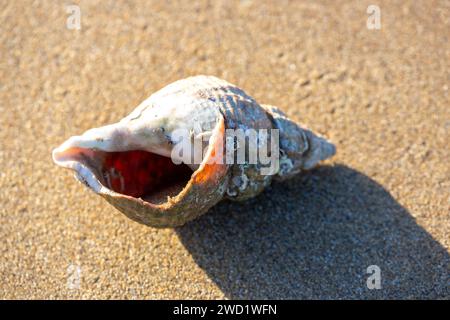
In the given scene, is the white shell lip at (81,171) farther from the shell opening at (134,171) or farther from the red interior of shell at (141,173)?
the red interior of shell at (141,173)

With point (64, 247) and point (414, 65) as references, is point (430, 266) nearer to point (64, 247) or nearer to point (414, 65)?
point (414, 65)

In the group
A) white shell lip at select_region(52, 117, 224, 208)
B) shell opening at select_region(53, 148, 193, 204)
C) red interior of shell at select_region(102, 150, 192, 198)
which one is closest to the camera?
white shell lip at select_region(52, 117, 224, 208)

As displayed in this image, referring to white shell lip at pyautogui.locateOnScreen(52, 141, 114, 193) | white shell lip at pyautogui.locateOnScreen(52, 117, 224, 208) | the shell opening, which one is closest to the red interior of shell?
the shell opening

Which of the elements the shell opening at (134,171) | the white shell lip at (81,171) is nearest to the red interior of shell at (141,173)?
the shell opening at (134,171)

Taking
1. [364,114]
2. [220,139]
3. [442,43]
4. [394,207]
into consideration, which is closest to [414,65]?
[442,43]

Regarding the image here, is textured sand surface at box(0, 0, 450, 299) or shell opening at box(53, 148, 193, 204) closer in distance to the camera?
shell opening at box(53, 148, 193, 204)

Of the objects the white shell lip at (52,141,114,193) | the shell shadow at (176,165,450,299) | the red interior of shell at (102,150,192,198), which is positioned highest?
the white shell lip at (52,141,114,193)

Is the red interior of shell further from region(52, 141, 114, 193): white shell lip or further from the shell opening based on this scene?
region(52, 141, 114, 193): white shell lip
